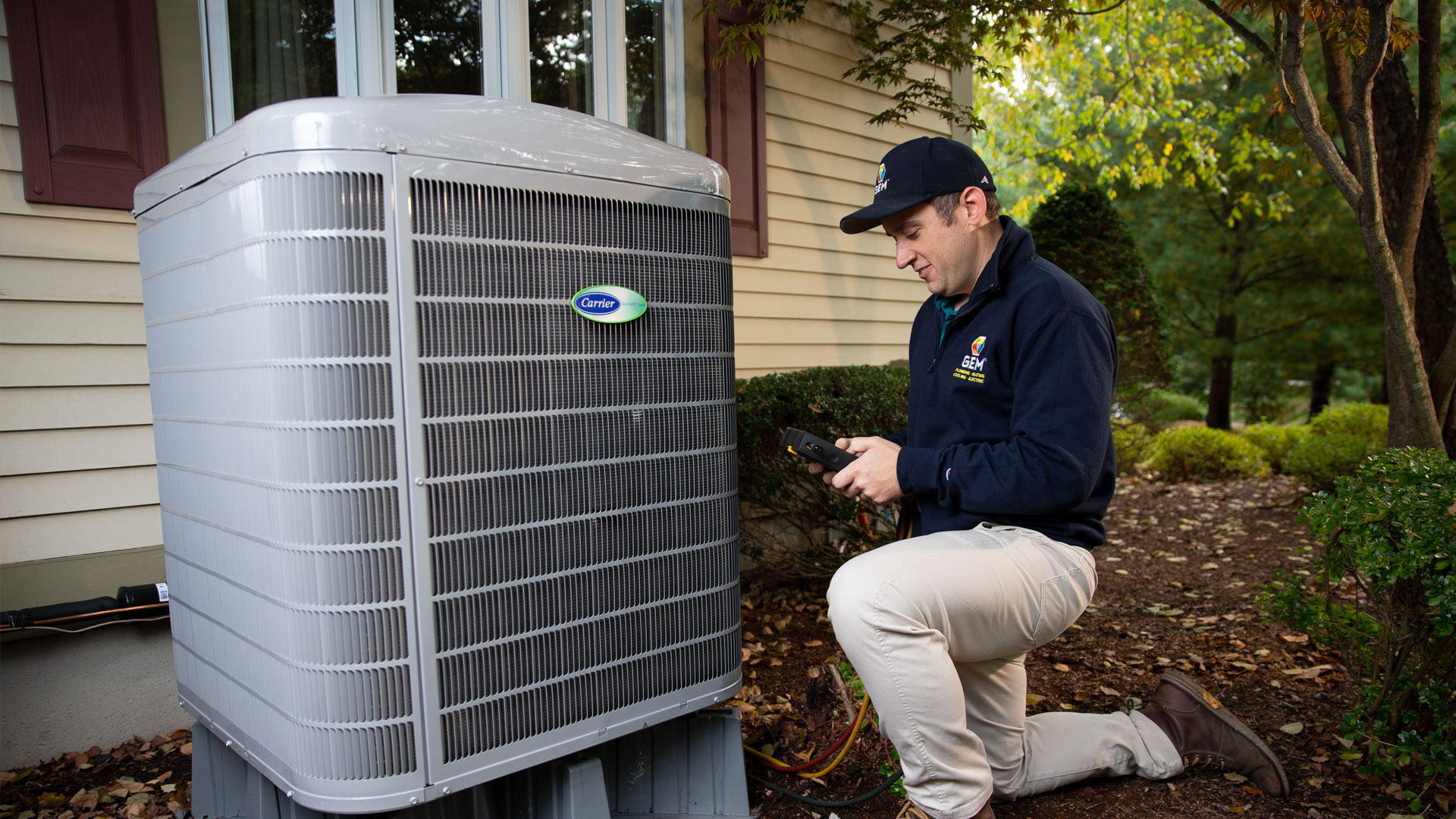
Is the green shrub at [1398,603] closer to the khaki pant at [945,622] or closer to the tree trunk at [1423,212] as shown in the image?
the khaki pant at [945,622]

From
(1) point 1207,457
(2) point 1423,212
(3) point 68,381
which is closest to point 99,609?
(3) point 68,381

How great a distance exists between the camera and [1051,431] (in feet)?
6.02

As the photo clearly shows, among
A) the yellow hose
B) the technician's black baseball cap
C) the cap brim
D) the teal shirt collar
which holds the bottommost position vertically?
the yellow hose

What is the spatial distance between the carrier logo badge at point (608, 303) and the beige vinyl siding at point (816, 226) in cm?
246

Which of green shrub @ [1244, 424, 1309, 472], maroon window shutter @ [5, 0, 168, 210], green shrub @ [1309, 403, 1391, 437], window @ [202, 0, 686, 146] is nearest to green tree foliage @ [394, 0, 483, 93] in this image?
window @ [202, 0, 686, 146]

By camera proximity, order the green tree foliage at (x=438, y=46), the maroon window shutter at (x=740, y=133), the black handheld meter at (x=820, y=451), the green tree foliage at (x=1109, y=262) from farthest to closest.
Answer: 1. the green tree foliage at (x=1109, y=262)
2. the maroon window shutter at (x=740, y=133)
3. the green tree foliage at (x=438, y=46)
4. the black handheld meter at (x=820, y=451)

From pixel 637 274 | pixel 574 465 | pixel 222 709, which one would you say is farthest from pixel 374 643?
pixel 637 274

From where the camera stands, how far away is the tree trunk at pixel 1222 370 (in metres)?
12.3

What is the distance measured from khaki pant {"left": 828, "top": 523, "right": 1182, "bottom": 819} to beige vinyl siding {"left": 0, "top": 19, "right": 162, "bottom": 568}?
2.42 m

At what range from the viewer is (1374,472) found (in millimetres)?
2488

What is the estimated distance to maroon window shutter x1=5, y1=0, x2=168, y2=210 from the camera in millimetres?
2646

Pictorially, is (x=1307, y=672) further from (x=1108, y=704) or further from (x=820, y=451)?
(x=820, y=451)

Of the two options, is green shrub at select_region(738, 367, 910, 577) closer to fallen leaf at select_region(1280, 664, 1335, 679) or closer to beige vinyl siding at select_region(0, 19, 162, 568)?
fallen leaf at select_region(1280, 664, 1335, 679)

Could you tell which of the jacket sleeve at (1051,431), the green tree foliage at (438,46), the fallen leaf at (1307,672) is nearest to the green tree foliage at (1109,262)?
the fallen leaf at (1307,672)
